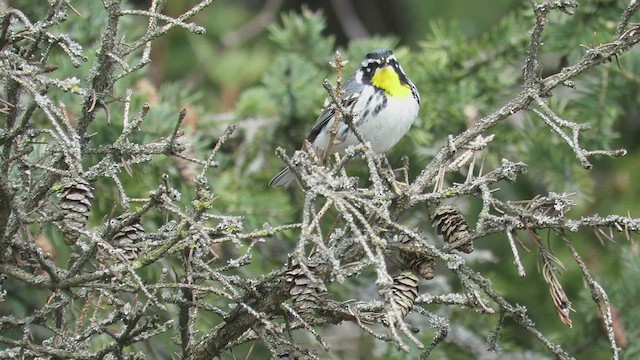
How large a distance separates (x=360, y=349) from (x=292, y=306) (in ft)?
7.06

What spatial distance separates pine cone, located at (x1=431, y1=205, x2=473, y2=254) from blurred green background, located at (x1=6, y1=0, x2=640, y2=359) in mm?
1305

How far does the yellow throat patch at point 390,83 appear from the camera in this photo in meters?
3.99

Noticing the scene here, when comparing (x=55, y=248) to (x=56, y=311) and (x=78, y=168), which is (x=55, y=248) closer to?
(x=56, y=311)

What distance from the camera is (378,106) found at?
405cm

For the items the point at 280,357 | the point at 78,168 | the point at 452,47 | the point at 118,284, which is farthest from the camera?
the point at 452,47

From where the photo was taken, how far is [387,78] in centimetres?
404

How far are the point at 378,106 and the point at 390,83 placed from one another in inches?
4.3

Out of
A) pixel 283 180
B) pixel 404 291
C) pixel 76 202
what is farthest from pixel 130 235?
pixel 283 180

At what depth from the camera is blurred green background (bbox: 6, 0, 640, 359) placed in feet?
11.5

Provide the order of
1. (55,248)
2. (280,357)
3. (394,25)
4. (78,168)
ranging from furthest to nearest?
(394,25)
(55,248)
(280,357)
(78,168)

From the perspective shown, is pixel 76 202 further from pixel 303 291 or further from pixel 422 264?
pixel 422 264

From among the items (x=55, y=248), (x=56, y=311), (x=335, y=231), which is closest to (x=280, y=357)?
(x=335, y=231)

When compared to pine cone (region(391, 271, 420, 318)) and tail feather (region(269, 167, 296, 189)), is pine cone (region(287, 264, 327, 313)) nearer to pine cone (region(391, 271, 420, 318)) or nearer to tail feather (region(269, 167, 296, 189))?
pine cone (region(391, 271, 420, 318))

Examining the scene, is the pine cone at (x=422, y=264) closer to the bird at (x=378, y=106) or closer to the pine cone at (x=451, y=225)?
the pine cone at (x=451, y=225)
